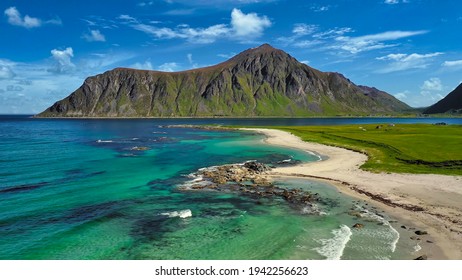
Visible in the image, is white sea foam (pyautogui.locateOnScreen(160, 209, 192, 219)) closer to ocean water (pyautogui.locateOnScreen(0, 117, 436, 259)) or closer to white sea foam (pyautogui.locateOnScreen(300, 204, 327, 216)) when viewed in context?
ocean water (pyautogui.locateOnScreen(0, 117, 436, 259))

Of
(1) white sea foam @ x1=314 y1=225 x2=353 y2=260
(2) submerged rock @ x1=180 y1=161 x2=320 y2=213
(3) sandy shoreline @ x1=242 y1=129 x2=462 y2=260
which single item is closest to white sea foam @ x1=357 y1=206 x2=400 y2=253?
(3) sandy shoreline @ x1=242 y1=129 x2=462 y2=260

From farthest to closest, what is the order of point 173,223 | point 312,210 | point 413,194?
point 413,194 → point 312,210 → point 173,223

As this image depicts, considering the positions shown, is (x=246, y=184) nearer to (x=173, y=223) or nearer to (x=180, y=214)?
(x=180, y=214)

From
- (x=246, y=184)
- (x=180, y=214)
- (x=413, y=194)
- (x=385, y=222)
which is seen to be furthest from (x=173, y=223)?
(x=413, y=194)

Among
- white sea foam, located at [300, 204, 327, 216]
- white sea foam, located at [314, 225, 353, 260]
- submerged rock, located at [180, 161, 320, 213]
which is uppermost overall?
submerged rock, located at [180, 161, 320, 213]

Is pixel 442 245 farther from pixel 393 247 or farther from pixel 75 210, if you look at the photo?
pixel 75 210

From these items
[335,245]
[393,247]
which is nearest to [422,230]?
[393,247]
